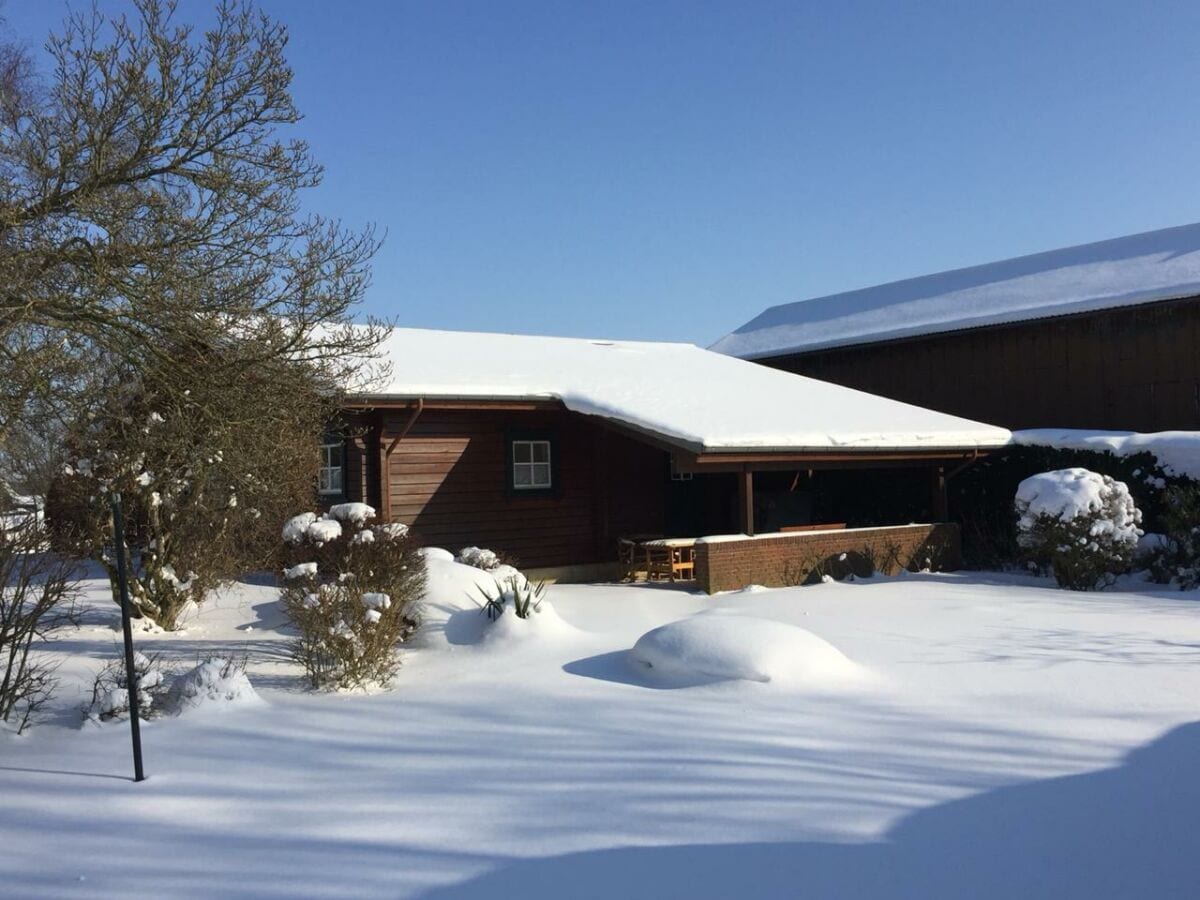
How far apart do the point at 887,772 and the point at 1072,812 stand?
0.97 m

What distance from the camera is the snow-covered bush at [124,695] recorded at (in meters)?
6.88

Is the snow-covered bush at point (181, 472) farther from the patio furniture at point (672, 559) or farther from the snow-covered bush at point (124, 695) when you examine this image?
the patio furniture at point (672, 559)

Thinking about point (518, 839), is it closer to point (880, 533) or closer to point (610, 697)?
point (610, 697)

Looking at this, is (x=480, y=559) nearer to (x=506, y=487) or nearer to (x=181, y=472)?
(x=506, y=487)

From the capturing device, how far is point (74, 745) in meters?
6.50

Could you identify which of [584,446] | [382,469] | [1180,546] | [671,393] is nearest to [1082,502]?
[1180,546]

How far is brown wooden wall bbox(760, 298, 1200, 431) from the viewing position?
1933cm

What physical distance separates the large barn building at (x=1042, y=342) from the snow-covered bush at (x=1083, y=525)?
6362 millimetres

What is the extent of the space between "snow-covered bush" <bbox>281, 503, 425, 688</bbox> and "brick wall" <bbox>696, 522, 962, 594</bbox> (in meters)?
5.08

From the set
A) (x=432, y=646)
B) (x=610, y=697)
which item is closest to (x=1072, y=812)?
(x=610, y=697)

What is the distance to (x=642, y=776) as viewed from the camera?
5676 mm

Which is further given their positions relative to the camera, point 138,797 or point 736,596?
point 736,596

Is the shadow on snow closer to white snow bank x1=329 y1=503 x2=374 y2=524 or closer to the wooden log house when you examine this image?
white snow bank x1=329 y1=503 x2=374 y2=524

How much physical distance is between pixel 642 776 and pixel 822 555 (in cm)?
1023
